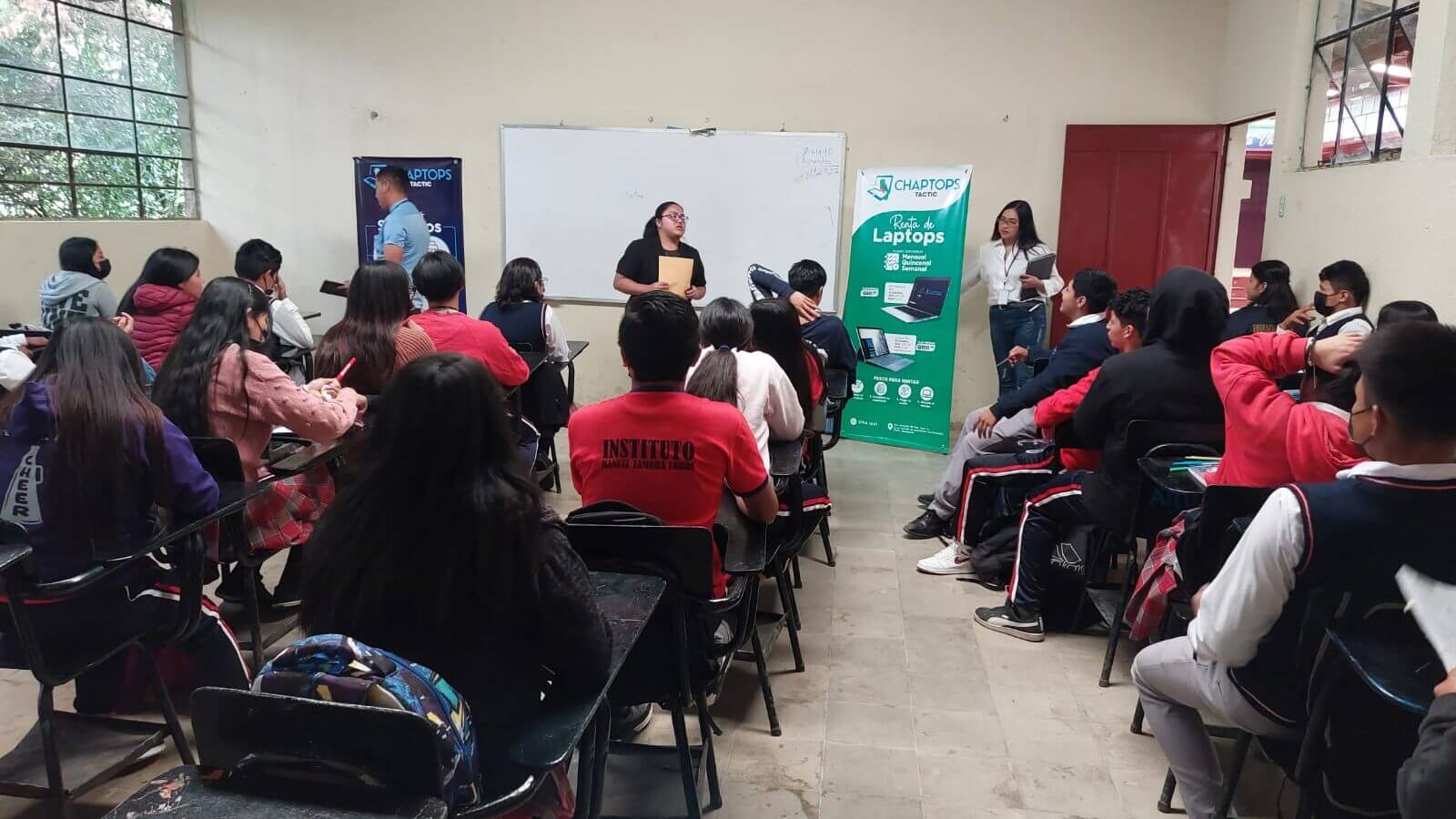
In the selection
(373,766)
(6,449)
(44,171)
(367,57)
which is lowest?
(373,766)

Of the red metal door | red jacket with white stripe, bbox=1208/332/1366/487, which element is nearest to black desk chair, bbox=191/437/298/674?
red jacket with white stripe, bbox=1208/332/1366/487

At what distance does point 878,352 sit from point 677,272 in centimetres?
133

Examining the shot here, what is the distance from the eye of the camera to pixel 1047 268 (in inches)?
219

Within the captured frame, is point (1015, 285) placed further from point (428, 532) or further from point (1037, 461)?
point (428, 532)

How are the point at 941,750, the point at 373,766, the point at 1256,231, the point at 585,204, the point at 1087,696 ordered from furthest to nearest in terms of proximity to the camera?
1. the point at 1256,231
2. the point at 585,204
3. the point at 1087,696
4. the point at 941,750
5. the point at 373,766

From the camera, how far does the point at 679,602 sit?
194 cm

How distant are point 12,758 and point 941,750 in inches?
90.8

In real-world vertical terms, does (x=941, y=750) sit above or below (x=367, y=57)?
below

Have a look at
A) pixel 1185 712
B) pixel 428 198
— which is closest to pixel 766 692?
pixel 1185 712

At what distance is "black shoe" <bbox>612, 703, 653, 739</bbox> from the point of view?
8.22ft

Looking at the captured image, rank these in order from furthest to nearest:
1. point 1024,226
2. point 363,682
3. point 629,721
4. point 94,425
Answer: point 1024,226 → point 629,721 → point 94,425 → point 363,682

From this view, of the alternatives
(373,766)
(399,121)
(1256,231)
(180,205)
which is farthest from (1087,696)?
(1256,231)

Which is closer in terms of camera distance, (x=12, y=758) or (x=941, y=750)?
(x=12, y=758)

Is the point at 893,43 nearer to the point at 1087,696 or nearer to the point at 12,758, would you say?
the point at 1087,696
